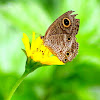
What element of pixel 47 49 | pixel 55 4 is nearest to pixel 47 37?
pixel 47 49

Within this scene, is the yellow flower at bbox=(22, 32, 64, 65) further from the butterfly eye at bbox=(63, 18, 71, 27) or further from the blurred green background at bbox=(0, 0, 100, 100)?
the blurred green background at bbox=(0, 0, 100, 100)

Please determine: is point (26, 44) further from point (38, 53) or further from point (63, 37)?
point (63, 37)

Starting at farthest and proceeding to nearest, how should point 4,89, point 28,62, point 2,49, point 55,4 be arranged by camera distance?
point 55,4
point 2,49
point 4,89
point 28,62

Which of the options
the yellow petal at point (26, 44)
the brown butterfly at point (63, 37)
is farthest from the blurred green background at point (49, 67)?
the yellow petal at point (26, 44)

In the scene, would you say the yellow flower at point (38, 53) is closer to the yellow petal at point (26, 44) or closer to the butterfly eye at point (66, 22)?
the yellow petal at point (26, 44)

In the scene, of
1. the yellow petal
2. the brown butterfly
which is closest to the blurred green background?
the brown butterfly

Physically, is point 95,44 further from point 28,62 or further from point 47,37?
point 28,62
